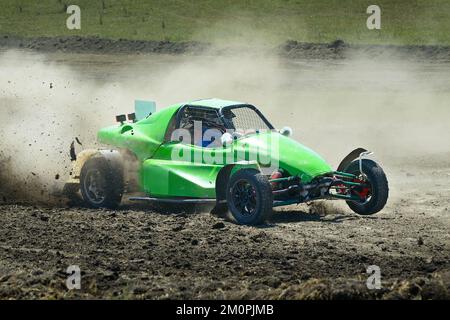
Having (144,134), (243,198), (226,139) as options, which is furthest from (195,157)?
(243,198)

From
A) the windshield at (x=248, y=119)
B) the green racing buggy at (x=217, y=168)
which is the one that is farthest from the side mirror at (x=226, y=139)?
the windshield at (x=248, y=119)

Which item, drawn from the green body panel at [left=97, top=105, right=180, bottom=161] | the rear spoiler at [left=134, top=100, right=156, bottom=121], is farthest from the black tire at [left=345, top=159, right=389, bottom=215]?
the rear spoiler at [left=134, top=100, right=156, bottom=121]

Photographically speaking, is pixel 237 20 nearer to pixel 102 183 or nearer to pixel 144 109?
pixel 144 109

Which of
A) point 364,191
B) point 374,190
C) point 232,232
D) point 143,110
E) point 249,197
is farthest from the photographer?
point 143,110

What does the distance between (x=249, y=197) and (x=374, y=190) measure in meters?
1.86

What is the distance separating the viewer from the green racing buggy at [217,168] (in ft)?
48.0

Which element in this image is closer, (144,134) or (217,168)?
(217,168)

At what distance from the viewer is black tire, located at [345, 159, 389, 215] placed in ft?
49.5

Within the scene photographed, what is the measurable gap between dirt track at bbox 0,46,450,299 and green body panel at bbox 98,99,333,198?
47 cm

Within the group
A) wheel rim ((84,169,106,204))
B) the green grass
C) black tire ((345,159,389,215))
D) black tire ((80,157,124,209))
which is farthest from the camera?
the green grass

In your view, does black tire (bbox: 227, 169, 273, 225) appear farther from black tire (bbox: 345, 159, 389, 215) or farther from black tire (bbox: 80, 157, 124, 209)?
black tire (bbox: 80, 157, 124, 209)

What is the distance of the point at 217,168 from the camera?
15.2 metres

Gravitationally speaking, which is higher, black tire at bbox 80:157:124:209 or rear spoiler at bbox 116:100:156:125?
rear spoiler at bbox 116:100:156:125
